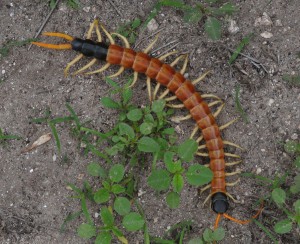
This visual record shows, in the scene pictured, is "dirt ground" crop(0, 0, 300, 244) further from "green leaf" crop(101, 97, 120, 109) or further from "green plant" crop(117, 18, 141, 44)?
"green leaf" crop(101, 97, 120, 109)

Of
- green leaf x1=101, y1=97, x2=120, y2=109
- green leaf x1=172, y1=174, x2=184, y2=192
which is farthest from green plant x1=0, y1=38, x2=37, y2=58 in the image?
green leaf x1=172, y1=174, x2=184, y2=192

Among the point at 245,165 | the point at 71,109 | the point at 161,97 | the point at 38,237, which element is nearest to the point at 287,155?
the point at 245,165

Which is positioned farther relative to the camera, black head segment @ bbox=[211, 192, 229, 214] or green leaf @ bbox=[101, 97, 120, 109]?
green leaf @ bbox=[101, 97, 120, 109]

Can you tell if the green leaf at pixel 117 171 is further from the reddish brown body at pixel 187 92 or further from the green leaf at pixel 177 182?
the reddish brown body at pixel 187 92

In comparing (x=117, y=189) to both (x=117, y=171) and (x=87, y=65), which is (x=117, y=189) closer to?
(x=117, y=171)

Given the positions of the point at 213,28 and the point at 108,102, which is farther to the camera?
the point at 213,28

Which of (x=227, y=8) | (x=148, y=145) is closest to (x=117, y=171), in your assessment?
(x=148, y=145)

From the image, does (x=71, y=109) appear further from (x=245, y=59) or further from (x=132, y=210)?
(x=245, y=59)
